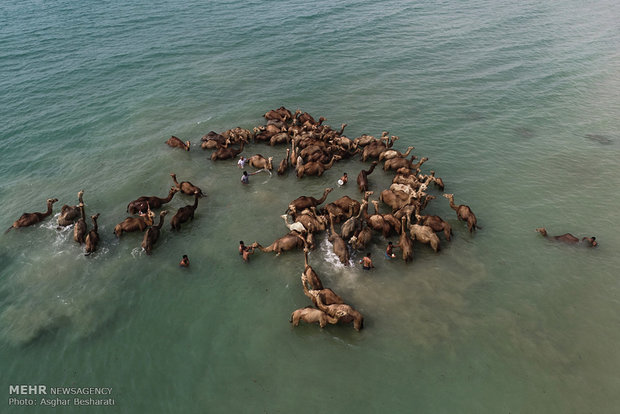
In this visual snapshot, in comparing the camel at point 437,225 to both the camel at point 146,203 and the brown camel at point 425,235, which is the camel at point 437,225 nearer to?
the brown camel at point 425,235

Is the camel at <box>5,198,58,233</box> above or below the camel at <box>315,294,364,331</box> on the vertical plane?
above

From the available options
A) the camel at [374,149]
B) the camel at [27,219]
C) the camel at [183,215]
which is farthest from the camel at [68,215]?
the camel at [374,149]

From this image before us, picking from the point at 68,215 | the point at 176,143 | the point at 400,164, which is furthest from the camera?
the point at 176,143

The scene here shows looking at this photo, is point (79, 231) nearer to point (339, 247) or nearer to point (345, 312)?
point (339, 247)

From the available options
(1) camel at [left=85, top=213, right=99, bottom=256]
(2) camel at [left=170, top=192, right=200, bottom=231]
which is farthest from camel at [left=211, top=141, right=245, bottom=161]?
(1) camel at [left=85, top=213, right=99, bottom=256]

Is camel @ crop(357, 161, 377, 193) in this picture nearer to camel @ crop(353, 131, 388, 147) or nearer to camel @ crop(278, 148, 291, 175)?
camel @ crop(353, 131, 388, 147)

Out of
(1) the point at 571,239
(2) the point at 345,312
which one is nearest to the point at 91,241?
(2) the point at 345,312
